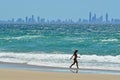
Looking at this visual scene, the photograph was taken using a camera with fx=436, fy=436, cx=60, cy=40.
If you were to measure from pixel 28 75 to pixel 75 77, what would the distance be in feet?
7.17

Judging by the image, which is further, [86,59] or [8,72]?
[86,59]

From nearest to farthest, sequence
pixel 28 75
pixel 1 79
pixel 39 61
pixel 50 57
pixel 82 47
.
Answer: pixel 1 79 < pixel 28 75 < pixel 39 61 < pixel 50 57 < pixel 82 47

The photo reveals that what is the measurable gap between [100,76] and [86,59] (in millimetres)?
10677

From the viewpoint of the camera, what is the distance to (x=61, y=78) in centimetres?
1942

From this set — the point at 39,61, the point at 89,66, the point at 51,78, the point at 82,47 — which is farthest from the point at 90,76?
the point at 82,47

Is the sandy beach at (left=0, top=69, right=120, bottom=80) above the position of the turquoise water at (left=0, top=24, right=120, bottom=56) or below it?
above

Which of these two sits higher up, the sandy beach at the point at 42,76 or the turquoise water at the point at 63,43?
the sandy beach at the point at 42,76

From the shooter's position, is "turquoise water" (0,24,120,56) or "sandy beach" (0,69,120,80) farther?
"turquoise water" (0,24,120,56)

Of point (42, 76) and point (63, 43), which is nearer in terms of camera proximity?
point (42, 76)

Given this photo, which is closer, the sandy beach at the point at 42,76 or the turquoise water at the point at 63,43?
the sandy beach at the point at 42,76

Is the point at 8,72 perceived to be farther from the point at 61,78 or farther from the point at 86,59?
the point at 86,59

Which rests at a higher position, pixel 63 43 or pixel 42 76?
pixel 42 76

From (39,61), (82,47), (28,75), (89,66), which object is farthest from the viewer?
(82,47)

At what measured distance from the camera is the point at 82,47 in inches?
1789
